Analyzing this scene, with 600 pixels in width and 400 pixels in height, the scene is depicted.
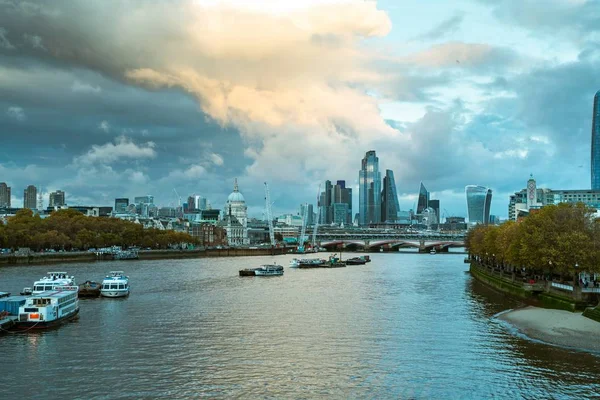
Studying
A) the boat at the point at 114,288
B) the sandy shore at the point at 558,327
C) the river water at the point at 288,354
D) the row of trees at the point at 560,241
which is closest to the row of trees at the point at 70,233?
the boat at the point at 114,288

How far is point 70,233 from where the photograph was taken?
162 m

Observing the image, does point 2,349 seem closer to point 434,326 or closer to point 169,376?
point 169,376

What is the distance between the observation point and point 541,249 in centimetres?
5812

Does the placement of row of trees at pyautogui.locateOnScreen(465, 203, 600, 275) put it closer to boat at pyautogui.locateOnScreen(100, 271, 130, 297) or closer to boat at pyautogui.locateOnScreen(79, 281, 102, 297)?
boat at pyautogui.locateOnScreen(100, 271, 130, 297)

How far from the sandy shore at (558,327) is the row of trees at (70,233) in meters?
115

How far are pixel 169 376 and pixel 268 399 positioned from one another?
6.88 meters

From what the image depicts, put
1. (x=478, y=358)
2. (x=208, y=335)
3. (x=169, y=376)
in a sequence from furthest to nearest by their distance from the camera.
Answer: (x=208, y=335) < (x=478, y=358) < (x=169, y=376)

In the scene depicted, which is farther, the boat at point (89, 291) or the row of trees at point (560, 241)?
the boat at point (89, 291)

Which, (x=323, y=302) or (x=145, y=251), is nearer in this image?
(x=323, y=302)

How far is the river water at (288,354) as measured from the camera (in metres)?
31.9

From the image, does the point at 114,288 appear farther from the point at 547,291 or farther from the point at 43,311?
the point at 547,291

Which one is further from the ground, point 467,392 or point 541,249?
point 541,249

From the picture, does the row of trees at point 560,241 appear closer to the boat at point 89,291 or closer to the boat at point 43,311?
the boat at point 43,311

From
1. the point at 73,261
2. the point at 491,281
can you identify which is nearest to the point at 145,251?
the point at 73,261
